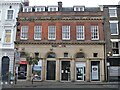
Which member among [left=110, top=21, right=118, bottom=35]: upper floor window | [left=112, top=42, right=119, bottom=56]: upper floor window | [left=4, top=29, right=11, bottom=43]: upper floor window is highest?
[left=110, top=21, right=118, bottom=35]: upper floor window

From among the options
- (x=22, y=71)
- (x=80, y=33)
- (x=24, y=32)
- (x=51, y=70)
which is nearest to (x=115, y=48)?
(x=80, y=33)

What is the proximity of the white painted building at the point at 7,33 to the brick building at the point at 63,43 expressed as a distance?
33.5 inches

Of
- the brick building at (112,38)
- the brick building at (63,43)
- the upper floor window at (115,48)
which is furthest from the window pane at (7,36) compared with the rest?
the upper floor window at (115,48)

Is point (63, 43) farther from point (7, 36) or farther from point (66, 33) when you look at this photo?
point (7, 36)

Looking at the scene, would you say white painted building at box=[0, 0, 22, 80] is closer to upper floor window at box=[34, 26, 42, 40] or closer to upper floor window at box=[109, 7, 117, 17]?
upper floor window at box=[34, 26, 42, 40]

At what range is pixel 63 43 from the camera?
3322 centimetres

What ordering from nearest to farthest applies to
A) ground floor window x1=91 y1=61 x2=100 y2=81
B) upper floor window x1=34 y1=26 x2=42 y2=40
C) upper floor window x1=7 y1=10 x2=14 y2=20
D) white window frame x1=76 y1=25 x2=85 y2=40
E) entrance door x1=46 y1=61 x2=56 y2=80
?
ground floor window x1=91 y1=61 x2=100 y2=81 → entrance door x1=46 y1=61 x2=56 y2=80 → white window frame x1=76 y1=25 x2=85 y2=40 → upper floor window x1=34 y1=26 x2=42 y2=40 → upper floor window x1=7 y1=10 x2=14 y2=20

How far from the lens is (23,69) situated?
33.0 metres

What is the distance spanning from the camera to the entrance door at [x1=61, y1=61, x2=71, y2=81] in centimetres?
3266

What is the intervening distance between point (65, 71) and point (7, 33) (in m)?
9.58

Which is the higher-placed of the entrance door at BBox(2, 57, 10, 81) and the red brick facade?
the red brick facade

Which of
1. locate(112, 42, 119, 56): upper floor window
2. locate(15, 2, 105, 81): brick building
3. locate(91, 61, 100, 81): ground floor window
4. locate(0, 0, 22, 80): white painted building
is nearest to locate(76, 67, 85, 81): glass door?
locate(15, 2, 105, 81): brick building

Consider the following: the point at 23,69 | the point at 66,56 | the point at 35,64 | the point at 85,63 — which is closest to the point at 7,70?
the point at 23,69

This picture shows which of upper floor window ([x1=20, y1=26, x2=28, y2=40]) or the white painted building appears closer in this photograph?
the white painted building
